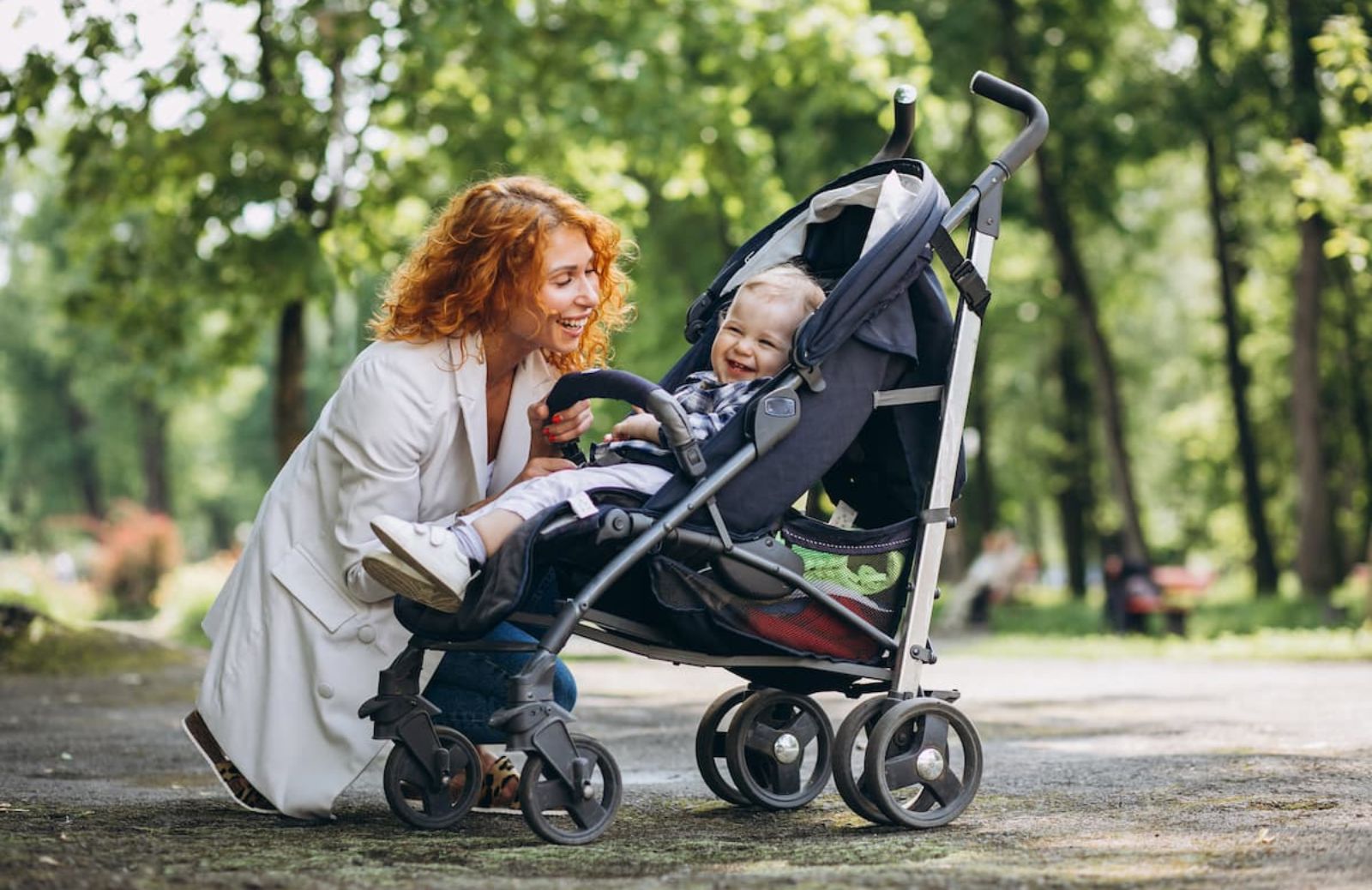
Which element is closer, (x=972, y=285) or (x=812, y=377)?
(x=812, y=377)

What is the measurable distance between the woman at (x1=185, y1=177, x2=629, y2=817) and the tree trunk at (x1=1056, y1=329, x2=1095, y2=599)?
23.8 meters

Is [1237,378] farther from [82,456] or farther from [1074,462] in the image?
[82,456]

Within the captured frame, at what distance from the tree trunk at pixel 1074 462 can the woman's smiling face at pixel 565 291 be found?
2372 centimetres

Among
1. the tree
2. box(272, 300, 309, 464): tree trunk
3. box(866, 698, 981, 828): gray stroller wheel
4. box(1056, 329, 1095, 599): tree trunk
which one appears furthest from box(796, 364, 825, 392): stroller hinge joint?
box(1056, 329, 1095, 599): tree trunk

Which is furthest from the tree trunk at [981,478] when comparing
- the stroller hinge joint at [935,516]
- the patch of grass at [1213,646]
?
the stroller hinge joint at [935,516]

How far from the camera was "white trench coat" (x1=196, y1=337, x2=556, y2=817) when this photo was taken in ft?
14.6

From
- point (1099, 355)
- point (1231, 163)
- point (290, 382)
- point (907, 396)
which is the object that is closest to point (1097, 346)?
point (1099, 355)

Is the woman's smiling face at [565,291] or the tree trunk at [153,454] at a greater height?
the tree trunk at [153,454]

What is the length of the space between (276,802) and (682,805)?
121 cm

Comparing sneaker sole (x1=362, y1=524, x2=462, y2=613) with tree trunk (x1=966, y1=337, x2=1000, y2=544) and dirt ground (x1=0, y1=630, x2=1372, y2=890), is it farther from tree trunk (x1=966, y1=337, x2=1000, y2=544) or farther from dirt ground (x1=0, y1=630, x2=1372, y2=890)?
tree trunk (x1=966, y1=337, x2=1000, y2=544)

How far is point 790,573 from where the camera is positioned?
4.35m

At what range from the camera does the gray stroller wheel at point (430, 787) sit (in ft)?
14.5

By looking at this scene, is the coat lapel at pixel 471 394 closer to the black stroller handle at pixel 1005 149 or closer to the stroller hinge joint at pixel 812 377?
the stroller hinge joint at pixel 812 377

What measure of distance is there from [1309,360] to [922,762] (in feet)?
58.3
